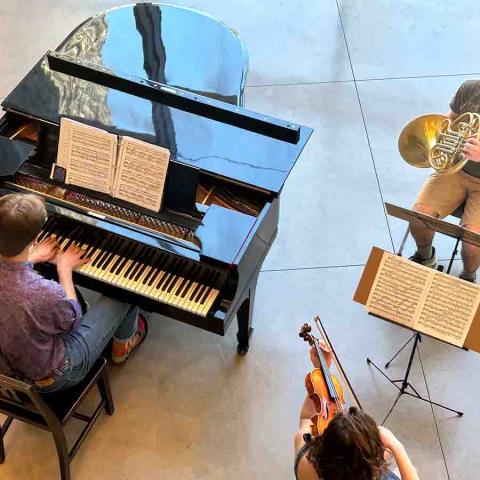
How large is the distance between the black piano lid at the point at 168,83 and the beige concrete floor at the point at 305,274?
3.75 feet

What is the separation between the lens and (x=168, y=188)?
318 cm

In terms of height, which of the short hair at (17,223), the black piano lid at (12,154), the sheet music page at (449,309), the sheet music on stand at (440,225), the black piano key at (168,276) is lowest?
the black piano key at (168,276)

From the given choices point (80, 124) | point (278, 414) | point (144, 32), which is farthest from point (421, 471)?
point (144, 32)

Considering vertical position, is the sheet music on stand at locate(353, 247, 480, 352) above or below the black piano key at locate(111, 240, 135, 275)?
above

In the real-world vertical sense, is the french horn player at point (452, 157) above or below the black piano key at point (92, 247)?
above

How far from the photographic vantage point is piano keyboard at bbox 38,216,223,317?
305cm

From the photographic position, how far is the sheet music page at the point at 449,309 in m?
3.08

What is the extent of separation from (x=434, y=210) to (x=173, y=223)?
1.55 meters

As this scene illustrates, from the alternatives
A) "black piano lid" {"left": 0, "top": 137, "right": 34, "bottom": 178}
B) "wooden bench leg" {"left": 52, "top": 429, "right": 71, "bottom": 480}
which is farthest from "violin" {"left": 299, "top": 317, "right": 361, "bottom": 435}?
"black piano lid" {"left": 0, "top": 137, "right": 34, "bottom": 178}

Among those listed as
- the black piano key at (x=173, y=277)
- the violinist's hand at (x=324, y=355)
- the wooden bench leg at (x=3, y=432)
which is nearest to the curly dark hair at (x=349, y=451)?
the violinist's hand at (x=324, y=355)

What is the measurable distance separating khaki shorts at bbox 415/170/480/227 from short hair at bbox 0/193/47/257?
219cm

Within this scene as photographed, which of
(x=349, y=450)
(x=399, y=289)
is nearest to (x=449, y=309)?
(x=399, y=289)

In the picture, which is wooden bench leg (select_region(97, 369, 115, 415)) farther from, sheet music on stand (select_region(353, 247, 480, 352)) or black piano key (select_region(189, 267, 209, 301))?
sheet music on stand (select_region(353, 247, 480, 352))

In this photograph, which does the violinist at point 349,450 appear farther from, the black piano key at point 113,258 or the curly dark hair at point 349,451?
the black piano key at point 113,258
